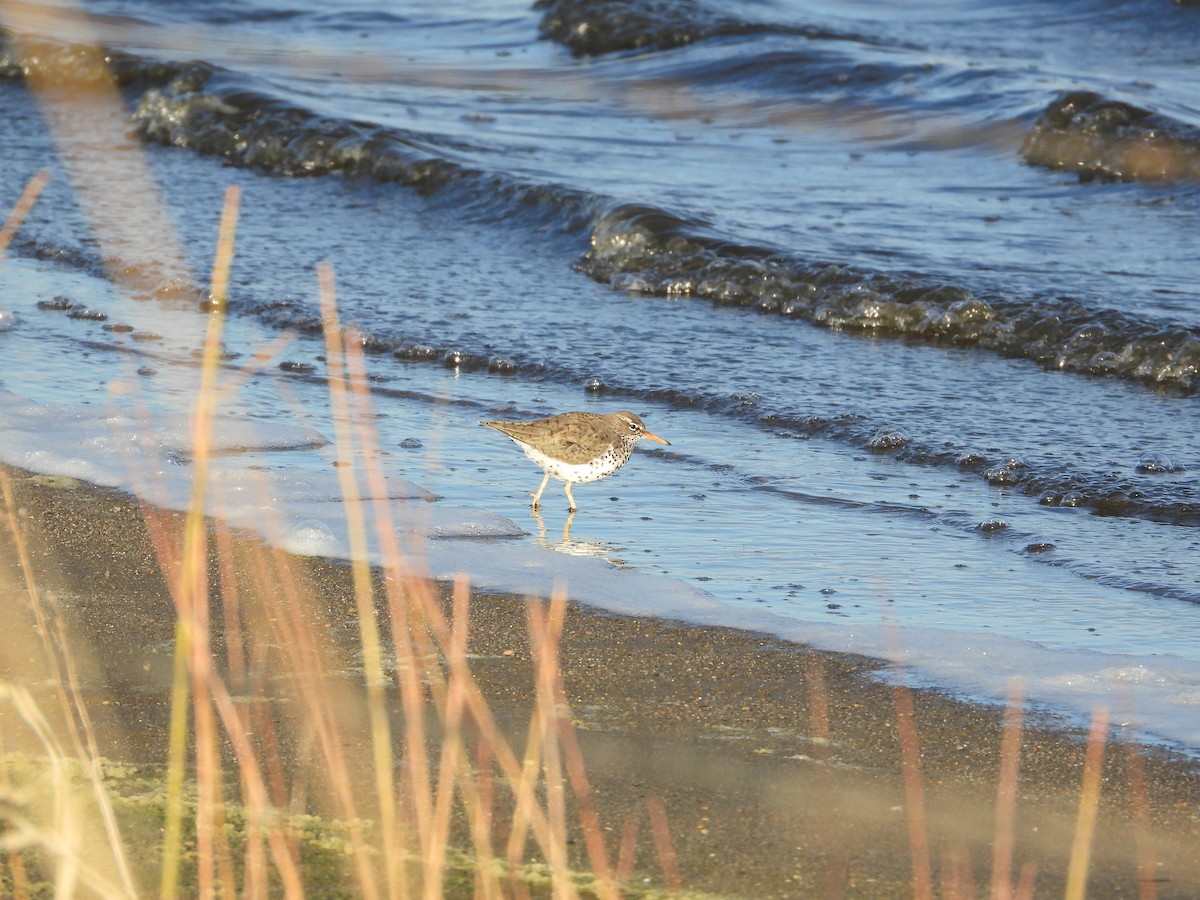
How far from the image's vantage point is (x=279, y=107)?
14.8 metres

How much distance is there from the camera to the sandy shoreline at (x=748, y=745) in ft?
11.5

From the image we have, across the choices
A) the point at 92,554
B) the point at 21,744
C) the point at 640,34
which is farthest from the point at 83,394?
the point at 640,34

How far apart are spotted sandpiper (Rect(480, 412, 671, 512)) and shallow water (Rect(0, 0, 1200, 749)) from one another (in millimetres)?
199

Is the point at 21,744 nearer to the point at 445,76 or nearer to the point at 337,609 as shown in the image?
the point at 337,609

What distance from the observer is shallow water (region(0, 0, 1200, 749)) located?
571 cm

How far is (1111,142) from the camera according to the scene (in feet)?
41.5

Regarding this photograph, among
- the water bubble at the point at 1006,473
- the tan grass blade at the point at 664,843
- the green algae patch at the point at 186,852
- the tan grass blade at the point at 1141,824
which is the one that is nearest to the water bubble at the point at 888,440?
the water bubble at the point at 1006,473

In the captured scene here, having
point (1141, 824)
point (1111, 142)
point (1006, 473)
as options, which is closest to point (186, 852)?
point (1141, 824)

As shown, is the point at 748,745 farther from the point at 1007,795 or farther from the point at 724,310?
the point at 724,310

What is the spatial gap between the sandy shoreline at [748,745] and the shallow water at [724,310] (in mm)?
302

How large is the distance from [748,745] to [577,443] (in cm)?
240

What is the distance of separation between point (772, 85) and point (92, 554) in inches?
467

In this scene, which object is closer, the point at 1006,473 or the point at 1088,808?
the point at 1088,808

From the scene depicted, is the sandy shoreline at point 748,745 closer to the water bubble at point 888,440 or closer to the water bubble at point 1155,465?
the water bubble at point 888,440
